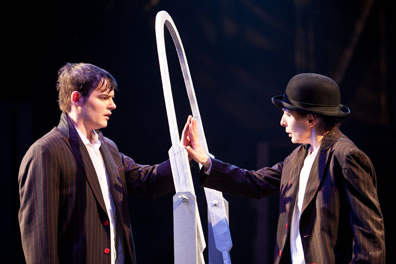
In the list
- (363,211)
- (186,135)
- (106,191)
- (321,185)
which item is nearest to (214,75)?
(186,135)

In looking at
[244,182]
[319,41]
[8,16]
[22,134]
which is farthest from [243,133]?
[8,16]

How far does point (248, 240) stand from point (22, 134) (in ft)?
6.69

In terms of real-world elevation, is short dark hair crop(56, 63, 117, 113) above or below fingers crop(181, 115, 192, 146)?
above

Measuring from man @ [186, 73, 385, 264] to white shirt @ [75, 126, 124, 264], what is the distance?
445 millimetres

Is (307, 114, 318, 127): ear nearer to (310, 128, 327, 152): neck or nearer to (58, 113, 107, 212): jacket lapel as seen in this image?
(310, 128, 327, 152): neck

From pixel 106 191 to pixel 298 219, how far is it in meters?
0.91

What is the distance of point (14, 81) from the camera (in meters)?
2.91

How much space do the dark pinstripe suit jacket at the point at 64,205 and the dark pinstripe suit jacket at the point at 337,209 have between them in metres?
0.82

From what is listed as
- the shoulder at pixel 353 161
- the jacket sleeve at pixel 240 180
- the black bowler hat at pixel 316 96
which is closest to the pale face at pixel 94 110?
the jacket sleeve at pixel 240 180

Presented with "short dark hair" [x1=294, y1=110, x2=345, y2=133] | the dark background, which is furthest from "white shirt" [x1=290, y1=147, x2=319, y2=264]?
the dark background

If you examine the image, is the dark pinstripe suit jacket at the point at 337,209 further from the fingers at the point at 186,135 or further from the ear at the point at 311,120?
the fingers at the point at 186,135

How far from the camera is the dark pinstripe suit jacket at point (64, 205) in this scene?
6.04ft

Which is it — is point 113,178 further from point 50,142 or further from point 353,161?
point 353,161

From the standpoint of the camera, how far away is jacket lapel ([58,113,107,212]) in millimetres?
2012
